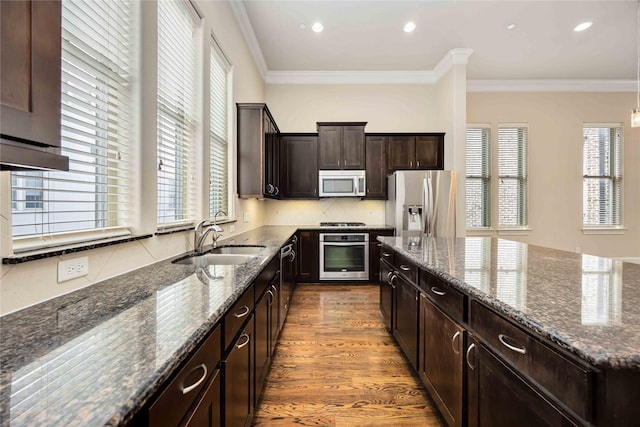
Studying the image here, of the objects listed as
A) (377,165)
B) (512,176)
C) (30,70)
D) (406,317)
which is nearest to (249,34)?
(377,165)

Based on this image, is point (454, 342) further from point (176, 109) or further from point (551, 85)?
point (551, 85)

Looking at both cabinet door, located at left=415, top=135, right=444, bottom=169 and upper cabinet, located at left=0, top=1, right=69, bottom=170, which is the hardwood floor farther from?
cabinet door, located at left=415, top=135, right=444, bottom=169

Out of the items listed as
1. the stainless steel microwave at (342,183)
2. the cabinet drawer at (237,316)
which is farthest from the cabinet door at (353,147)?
the cabinet drawer at (237,316)

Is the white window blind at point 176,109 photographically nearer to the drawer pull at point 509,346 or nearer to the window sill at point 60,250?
the window sill at point 60,250

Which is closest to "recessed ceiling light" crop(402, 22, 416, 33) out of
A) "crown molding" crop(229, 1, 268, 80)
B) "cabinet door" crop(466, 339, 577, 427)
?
"crown molding" crop(229, 1, 268, 80)

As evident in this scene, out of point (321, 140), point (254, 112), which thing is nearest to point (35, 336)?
point (254, 112)

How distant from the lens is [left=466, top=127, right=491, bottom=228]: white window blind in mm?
5336

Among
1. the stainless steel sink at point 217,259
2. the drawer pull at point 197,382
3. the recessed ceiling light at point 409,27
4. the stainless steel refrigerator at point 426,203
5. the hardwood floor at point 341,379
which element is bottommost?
the hardwood floor at point 341,379

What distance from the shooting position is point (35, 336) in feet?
2.48

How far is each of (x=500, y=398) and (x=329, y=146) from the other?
4095 millimetres

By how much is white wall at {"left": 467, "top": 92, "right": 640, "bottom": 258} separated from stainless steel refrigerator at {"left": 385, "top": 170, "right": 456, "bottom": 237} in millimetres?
2015

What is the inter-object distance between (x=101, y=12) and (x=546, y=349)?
89.3 inches

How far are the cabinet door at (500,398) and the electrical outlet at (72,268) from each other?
167 centimetres

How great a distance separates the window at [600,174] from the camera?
535 centimetres
